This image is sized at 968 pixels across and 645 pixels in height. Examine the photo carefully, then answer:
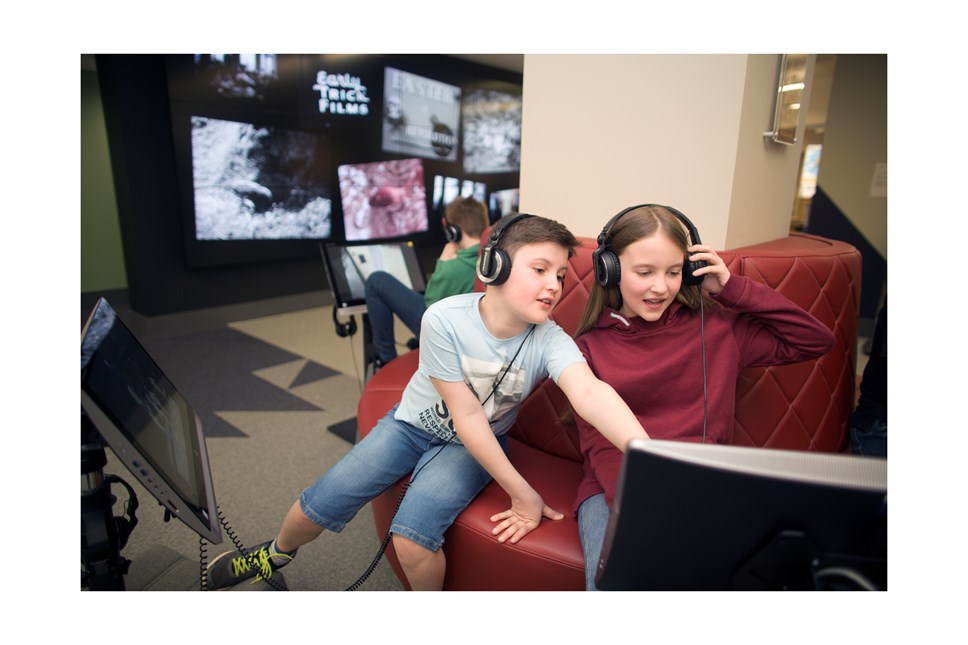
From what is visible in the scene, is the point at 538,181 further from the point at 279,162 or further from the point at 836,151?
the point at 836,151

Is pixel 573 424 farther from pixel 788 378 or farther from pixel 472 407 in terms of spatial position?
pixel 788 378

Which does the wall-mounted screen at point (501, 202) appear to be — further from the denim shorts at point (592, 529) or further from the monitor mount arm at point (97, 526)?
the monitor mount arm at point (97, 526)

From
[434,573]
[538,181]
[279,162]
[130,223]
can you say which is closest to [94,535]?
[434,573]

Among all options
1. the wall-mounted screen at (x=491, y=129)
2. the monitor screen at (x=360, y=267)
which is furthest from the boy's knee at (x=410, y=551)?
the wall-mounted screen at (x=491, y=129)

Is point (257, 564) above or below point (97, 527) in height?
below

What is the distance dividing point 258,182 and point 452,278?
3227 millimetres

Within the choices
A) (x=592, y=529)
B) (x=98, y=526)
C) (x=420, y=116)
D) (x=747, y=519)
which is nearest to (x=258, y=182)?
(x=420, y=116)

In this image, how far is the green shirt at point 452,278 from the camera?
2605 millimetres

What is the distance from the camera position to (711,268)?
1.34 metres

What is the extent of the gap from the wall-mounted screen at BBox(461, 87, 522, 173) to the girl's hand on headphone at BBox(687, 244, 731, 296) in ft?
19.9

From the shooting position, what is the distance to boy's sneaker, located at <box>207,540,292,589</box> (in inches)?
63.9

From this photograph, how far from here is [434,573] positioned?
1433mm

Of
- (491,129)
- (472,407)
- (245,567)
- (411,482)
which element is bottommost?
(245,567)

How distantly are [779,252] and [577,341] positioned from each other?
73 centimetres
